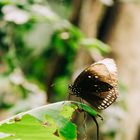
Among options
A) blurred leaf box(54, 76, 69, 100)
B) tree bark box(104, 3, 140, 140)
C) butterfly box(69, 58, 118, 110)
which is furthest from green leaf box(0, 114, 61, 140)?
tree bark box(104, 3, 140, 140)

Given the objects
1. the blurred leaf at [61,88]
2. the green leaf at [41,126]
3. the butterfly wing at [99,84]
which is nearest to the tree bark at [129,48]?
the blurred leaf at [61,88]

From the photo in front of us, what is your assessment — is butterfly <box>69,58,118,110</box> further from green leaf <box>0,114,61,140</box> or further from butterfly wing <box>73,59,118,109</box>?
green leaf <box>0,114,61,140</box>

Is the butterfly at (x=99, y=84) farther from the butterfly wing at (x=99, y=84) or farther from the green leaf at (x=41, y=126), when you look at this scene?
the green leaf at (x=41, y=126)

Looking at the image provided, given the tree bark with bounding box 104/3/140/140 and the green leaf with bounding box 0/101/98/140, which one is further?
the tree bark with bounding box 104/3/140/140

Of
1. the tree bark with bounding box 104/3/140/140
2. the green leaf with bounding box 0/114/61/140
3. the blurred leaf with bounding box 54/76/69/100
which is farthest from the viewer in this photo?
the tree bark with bounding box 104/3/140/140

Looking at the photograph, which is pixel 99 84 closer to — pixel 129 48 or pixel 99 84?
pixel 99 84

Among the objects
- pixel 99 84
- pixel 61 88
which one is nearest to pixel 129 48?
pixel 61 88

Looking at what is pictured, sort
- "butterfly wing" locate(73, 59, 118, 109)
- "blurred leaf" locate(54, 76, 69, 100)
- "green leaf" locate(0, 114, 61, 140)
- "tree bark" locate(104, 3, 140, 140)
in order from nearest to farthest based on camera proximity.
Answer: "green leaf" locate(0, 114, 61, 140) → "butterfly wing" locate(73, 59, 118, 109) → "blurred leaf" locate(54, 76, 69, 100) → "tree bark" locate(104, 3, 140, 140)

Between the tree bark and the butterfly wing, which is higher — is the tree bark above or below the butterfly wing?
below
